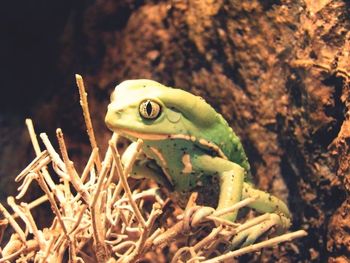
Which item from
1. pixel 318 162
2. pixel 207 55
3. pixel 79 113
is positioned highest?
pixel 207 55

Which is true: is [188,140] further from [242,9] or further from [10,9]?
[10,9]

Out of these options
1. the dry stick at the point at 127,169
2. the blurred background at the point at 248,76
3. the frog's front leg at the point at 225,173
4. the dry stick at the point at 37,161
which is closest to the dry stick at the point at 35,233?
the dry stick at the point at 37,161

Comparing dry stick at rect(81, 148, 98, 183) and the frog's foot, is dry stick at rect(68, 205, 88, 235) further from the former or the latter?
the frog's foot

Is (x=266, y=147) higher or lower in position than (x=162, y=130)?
lower

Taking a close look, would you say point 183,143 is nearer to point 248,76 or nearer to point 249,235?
point 249,235

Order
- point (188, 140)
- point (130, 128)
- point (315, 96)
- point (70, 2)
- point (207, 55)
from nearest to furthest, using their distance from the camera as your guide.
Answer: point (130, 128) → point (188, 140) → point (315, 96) → point (207, 55) → point (70, 2)

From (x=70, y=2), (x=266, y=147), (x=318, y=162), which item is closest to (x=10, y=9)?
(x=70, y=2)
